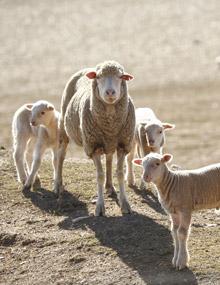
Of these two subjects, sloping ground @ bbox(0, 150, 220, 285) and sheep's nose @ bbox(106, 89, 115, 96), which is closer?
sloping ground @ bbox(0, 150, 220, 285)

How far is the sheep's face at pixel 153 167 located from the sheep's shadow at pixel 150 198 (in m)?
2.02

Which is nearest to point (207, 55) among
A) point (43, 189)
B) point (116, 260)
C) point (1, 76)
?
point (1, 76)

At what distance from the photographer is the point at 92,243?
10266 millimetres

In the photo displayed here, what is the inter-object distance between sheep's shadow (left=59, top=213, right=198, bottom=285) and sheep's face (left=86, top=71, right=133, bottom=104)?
150 cm

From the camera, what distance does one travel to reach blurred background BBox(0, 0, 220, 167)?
26266 mm

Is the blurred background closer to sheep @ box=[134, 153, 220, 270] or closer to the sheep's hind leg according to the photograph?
the sheep's hind leg

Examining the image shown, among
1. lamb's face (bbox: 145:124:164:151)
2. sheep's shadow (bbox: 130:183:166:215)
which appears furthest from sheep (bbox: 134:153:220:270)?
lamb's face (bbox: 145:124:164:151)

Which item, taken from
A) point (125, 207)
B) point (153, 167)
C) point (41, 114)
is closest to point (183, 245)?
point (153, 167)

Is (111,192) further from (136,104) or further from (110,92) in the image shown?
(136,104)

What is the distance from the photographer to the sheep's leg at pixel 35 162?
506 inches

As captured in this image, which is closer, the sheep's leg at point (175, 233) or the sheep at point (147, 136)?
the sheep's leg at point (175, 233)

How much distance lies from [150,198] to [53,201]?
1353mm

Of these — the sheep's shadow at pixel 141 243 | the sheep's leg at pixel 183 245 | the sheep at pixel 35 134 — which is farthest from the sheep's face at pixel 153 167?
the sheep at pixel 35 134

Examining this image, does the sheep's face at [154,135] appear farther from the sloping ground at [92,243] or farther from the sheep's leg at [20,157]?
the sheep's leg at [20,157]
